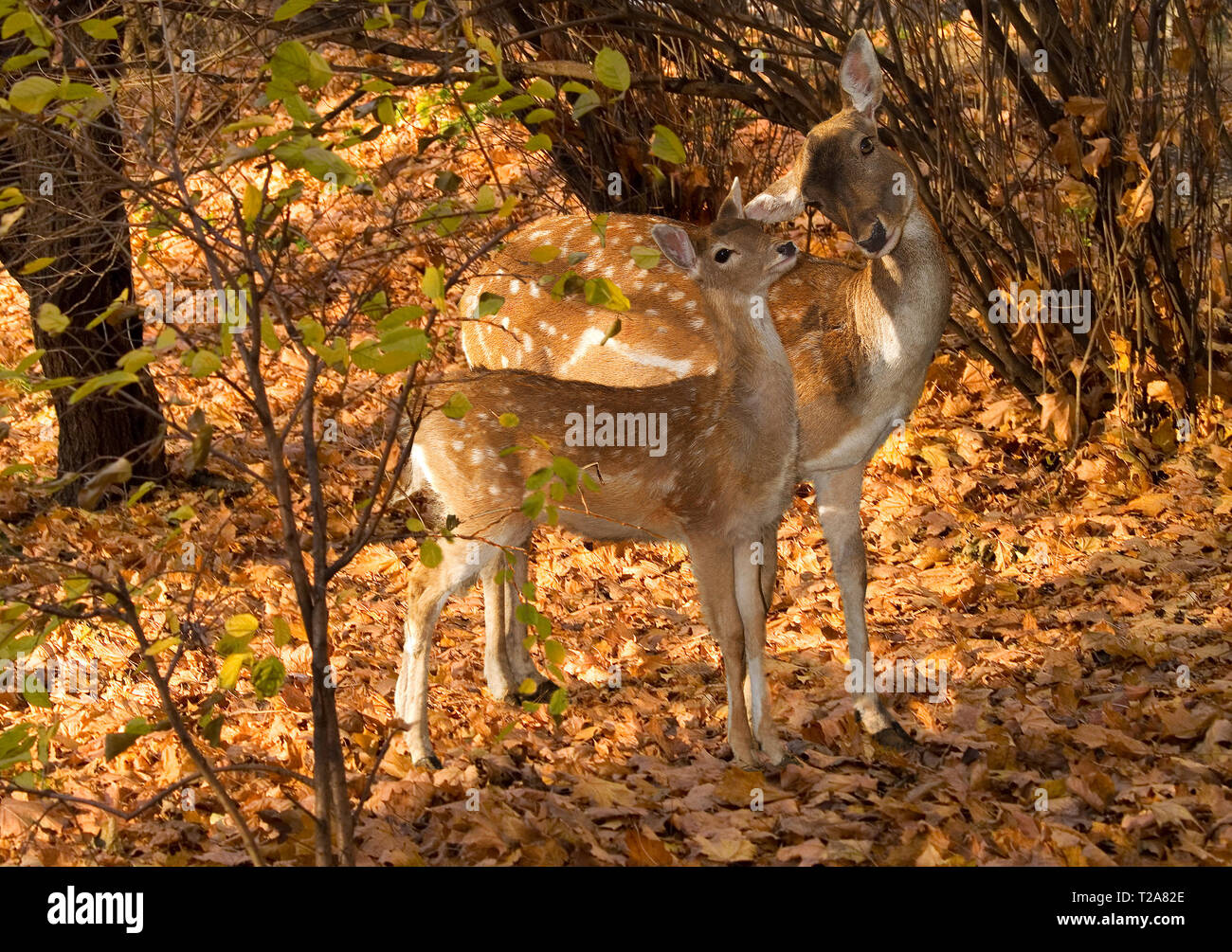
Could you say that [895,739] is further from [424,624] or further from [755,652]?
[424,624]

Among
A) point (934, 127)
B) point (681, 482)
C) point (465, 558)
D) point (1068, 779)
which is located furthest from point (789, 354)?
point (934, 127)

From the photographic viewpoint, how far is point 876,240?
227 inches

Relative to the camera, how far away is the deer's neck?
19.4ft

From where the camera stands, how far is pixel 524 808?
5113 millimetres

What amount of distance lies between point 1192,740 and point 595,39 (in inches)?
209

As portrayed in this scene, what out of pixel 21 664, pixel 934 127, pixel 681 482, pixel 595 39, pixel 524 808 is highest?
pixel 595 39

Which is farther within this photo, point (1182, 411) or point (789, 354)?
point (1182, 411)

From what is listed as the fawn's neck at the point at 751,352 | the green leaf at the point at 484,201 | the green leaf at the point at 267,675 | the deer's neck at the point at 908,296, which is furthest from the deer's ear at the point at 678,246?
the green leaf at the point at 267,675

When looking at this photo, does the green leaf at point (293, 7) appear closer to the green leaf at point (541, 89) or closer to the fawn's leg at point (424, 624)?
the green leaf at point (541, 89)

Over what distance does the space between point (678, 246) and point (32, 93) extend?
9.44ft

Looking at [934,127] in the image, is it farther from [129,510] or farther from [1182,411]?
[129,510]

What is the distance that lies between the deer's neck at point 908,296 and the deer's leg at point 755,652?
1.10 metres

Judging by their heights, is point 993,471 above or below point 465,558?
above

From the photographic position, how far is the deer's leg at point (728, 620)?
18.0 feet
